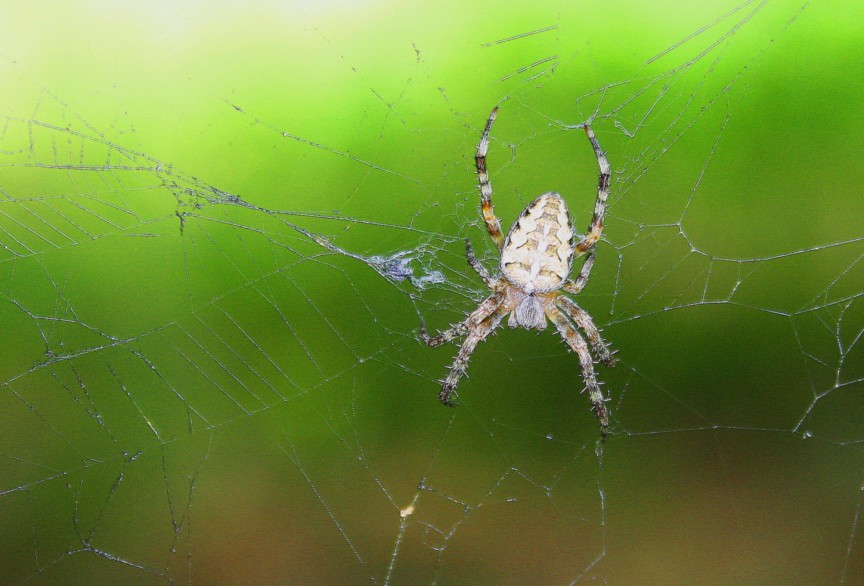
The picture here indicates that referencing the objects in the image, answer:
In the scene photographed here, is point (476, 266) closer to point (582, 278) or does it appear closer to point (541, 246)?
point (541, 246)

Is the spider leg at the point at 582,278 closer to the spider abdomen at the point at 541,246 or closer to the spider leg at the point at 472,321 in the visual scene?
the spider abdomen at the point at 541,246

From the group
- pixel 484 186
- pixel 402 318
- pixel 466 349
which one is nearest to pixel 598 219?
pixel 484 186

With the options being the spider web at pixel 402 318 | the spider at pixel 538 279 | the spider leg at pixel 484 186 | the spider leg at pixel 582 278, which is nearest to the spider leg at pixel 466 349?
the spider at pixel 538 279

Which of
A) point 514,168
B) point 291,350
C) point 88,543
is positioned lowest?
point 88,543

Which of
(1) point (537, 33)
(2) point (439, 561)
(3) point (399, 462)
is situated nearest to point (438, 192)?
(1) point (537, 33)

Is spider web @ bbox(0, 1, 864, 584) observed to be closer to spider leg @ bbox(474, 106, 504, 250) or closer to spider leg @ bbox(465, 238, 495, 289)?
spider leg @ bbox(465, 238, 495, 289)

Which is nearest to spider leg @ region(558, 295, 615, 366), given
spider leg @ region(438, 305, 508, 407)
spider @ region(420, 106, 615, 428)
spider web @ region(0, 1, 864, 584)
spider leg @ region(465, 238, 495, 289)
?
spider @ region(420, 106, 615, 428)

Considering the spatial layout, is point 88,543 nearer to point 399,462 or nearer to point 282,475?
point 282,475
